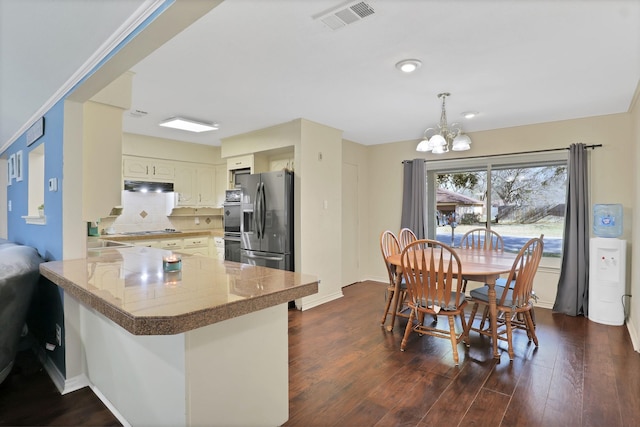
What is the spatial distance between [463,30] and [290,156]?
3039mm

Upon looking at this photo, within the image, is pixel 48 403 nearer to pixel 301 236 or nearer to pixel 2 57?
pixel 2 57

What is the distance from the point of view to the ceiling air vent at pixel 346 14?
6.08ft

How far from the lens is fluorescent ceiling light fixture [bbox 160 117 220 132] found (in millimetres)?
4078

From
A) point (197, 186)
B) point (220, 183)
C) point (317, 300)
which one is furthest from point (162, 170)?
point (317, 300)

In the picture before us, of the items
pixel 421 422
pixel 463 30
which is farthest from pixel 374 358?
pixel 463 30

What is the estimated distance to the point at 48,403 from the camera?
7.15 ft

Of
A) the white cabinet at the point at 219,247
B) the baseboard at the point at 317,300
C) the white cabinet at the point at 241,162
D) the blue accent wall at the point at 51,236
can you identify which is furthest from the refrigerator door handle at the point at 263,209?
the blue accent wall at the point at 51,236

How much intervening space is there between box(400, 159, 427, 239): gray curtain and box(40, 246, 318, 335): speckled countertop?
12.0 ft

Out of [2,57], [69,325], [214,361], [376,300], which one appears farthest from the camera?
[376,300]

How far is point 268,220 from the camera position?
4.38 metres

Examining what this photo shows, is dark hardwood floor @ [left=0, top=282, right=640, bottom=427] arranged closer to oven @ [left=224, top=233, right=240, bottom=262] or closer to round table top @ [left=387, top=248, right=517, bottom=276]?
round table top @ [left=387, top=248, right=517, bottom=276]

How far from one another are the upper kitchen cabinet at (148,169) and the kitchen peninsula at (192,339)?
3.17 metres

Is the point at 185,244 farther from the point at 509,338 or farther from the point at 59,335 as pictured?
the point at 509,338

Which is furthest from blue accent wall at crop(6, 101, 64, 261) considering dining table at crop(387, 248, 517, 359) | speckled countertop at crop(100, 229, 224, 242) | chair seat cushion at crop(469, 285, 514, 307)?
chair seat cushion at crop(469, 285, 514, 307)
